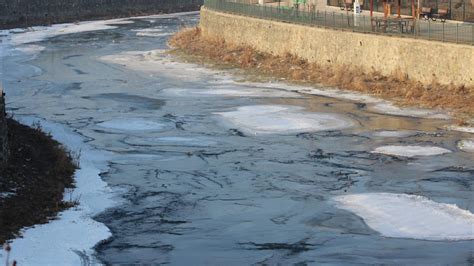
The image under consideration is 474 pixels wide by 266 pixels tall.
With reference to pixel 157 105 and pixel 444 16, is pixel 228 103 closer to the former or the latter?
pixel 157 105

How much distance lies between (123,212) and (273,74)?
22.8 metres

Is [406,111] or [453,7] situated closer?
[406,111]

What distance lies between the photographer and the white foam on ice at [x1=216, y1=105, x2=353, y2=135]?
92.6 feet

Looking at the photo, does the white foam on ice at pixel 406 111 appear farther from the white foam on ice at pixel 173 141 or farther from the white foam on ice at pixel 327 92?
the white foam on ice at pixel 173 141

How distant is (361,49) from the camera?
125ft

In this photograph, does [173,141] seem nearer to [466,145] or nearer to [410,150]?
[410,150]

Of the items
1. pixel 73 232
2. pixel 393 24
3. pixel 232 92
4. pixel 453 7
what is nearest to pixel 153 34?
pixel 453 7

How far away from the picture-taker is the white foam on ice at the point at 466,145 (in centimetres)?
2447

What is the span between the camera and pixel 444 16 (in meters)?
40.9

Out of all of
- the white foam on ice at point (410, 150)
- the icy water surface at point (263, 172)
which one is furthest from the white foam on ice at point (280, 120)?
the white foam on ice at point (410, 150)

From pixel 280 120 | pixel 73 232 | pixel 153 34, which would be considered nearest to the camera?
pixel 73 232

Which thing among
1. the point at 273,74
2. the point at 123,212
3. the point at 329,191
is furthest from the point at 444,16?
the point at 123,212

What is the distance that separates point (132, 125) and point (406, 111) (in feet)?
28.0

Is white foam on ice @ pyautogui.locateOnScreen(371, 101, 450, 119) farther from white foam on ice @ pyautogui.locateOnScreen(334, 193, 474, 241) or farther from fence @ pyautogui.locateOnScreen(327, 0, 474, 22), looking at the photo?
white foam on ice @ pyautogui.locateOnScreen(334, 193, 474, 241)
